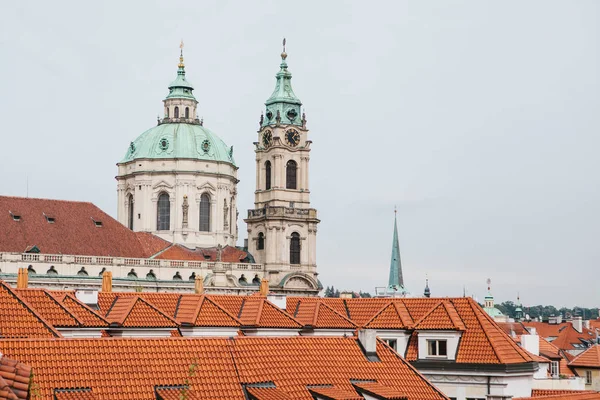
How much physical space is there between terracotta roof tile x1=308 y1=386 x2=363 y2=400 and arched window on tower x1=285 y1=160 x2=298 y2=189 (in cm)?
10405

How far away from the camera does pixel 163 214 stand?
13462 cm

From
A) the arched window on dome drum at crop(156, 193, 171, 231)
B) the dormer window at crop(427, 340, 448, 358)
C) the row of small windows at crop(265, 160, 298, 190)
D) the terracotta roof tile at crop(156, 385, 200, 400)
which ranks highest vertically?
the row of small windows at crop(265, 160, 298, 190)

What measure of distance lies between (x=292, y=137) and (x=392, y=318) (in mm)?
87155

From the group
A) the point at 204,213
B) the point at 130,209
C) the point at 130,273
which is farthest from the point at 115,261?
the point at 204,213

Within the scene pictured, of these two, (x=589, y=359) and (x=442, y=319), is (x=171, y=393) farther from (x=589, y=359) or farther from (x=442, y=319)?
(x=589, y=359)

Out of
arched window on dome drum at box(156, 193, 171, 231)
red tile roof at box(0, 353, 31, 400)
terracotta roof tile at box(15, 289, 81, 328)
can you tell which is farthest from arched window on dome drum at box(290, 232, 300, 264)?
red tile roof at box(0, 353, 31, 400)

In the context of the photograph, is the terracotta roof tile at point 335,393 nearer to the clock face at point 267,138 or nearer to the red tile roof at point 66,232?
the red tile roof at point 66,232

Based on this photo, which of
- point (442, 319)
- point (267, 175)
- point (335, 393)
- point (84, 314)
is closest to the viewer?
point (335, 393)

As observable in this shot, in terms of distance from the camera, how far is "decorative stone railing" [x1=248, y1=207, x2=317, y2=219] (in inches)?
5241

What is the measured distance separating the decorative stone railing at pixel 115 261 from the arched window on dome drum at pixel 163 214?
34.4ft

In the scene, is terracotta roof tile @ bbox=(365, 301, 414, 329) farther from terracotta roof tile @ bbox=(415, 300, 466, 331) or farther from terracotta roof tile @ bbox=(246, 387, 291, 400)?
terracotta roof tile @ bbox=(246, 387, 291, 400)

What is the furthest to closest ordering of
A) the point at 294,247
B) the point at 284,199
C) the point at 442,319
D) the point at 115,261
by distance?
the point at 284,199 < the point at 294,247 < the point at 115,261 < the point at 442,319

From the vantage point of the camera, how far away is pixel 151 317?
49.0 m

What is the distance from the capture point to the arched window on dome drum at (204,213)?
135875mm
